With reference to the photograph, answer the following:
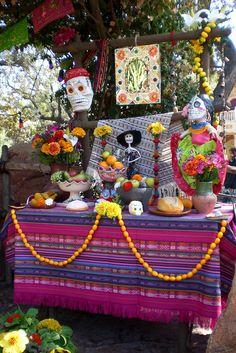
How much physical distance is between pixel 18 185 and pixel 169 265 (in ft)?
8.94

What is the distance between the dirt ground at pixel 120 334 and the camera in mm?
3059

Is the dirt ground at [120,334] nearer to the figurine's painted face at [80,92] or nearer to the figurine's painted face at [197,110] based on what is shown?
the figurine's painted face at [197,110]

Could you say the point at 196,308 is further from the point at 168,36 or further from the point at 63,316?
the point at 168,36

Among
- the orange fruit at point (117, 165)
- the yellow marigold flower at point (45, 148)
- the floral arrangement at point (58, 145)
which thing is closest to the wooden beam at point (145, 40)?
the floral arrangement at point (58, 145)

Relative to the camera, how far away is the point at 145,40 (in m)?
3.88

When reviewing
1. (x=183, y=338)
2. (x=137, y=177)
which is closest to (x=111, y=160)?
(x=137, y=177)

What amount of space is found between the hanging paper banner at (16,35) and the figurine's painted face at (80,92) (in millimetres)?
1080

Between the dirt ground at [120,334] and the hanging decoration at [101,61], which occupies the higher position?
the hanging decoration at [101,61]

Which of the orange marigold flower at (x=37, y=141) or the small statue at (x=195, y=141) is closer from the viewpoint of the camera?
the small statue at (x=195, y=141)

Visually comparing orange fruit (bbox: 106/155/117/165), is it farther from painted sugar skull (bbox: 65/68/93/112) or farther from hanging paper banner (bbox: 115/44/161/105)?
painted sugar skull (bbox: 65/68/93/112)

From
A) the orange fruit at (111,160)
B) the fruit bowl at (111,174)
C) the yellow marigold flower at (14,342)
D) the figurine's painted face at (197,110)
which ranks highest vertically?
the figurine's painted face at (197,110)

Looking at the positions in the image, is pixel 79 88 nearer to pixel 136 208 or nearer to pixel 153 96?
pixel 153 96

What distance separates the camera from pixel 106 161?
343 cm

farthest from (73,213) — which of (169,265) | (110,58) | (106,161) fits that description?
(110,58)
